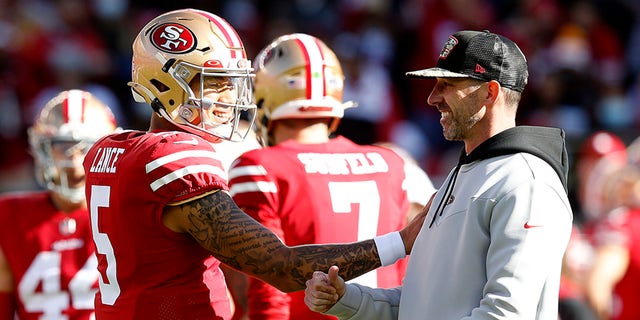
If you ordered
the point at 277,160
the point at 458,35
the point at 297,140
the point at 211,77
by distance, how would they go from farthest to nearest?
the point at 297,140
the point at 277,160
the point at 211,77
the point at 458,35

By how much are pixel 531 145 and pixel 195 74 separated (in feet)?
3.91

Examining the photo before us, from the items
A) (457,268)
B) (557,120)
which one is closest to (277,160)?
(457,268)

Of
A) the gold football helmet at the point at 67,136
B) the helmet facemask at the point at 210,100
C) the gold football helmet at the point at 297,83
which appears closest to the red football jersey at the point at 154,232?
the helmet facemask at the point at 210,100

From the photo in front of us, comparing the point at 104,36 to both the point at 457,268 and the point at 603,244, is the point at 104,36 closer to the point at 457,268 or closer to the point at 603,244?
the point at 603,244

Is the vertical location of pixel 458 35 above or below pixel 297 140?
above

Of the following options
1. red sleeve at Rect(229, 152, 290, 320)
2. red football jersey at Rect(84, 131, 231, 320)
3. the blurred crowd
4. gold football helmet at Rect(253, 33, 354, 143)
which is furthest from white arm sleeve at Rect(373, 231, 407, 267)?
the blurred crowd

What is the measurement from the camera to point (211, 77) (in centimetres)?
372

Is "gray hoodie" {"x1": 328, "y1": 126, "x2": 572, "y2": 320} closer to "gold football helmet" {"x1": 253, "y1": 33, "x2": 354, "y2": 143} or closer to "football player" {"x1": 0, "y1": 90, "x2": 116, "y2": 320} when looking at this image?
"gold football helmet" {"x1": 253, "y1": 33, "x2": 354, "y2": 143}

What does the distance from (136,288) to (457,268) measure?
1.07 metres

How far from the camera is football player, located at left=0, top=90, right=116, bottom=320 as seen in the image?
15.9 feet

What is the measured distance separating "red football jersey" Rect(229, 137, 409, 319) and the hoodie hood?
1092 mm

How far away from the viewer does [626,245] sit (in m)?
6.82

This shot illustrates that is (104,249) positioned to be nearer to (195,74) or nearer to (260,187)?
(195,74)

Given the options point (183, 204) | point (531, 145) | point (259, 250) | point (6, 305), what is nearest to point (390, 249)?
point (259, 250)
